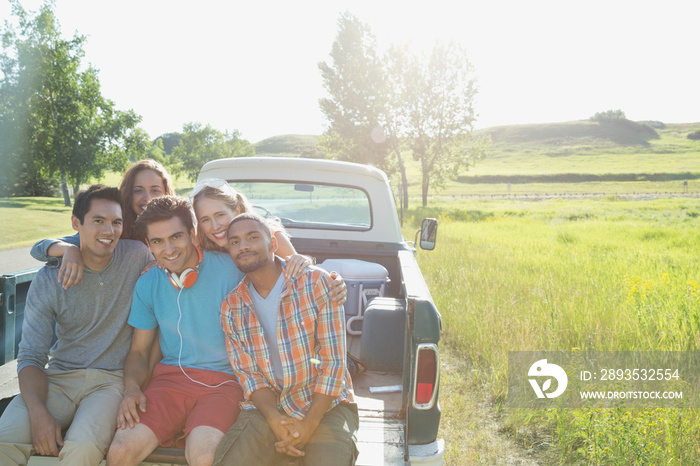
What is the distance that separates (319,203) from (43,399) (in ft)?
10.1

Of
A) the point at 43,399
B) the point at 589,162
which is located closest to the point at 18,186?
the point at 43,399

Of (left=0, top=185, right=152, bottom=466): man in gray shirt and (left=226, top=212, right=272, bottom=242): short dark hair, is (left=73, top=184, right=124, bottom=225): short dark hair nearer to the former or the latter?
(left=0, top=185, right=152, bottom=466): man in gray shirt

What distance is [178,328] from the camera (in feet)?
8.07

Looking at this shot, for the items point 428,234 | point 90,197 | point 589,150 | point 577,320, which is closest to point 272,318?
point 90,197

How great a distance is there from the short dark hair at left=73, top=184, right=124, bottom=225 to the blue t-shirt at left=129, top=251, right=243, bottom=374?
0.45 m

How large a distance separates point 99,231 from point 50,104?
3236cm

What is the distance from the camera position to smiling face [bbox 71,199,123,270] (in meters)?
2.54

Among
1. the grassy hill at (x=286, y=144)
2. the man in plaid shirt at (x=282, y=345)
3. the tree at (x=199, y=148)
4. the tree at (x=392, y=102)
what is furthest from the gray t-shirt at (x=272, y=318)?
the grassy hill at (x=286, y=144)

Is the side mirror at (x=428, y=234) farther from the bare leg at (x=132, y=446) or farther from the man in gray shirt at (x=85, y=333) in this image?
the bare leg at (x=132, y=446)

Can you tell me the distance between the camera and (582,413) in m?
3.76

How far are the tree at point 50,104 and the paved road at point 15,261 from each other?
18.6 m

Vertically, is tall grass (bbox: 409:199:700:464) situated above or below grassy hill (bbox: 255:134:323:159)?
below

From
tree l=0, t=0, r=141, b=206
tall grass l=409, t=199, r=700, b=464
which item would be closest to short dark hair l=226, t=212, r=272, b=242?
tall grass l=409, t=199, r=700, b=464

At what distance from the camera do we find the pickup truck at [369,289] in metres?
2.17
